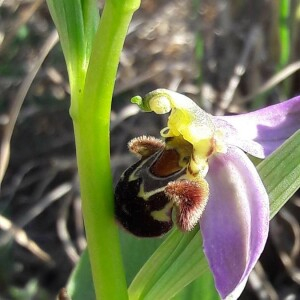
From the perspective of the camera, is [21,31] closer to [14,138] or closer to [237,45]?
[14,138]

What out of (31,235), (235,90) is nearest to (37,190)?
Answer: (31,235)

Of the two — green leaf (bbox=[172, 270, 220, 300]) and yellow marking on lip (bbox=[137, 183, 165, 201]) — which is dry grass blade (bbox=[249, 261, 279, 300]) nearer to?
green leaf (bbox=[172, 270, 220, 300])

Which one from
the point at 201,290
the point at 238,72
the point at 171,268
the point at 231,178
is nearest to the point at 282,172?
the point at 231,178

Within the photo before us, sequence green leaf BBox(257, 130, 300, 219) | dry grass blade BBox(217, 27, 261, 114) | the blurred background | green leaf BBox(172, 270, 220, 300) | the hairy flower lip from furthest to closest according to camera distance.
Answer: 1. dry grass blade BBox(217, 27, 261, 114)
2. the blurred background
3. green leaf BBox(172, 270, 220, 300)
4. green leaf BBox(257, 130, 300, 219)
5. the hairy flower lip

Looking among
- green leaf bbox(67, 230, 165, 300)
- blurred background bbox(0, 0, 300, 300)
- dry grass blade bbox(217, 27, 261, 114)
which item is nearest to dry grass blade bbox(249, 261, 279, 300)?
blurred background bbox(0, 0, 300, 300)

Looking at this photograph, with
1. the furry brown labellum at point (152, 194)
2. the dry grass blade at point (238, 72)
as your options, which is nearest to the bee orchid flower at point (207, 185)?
the furry brown labellum at point (152, 194)

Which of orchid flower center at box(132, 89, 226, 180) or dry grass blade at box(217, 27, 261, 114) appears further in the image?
dry grass blade at box(217, 27, 261, 114)

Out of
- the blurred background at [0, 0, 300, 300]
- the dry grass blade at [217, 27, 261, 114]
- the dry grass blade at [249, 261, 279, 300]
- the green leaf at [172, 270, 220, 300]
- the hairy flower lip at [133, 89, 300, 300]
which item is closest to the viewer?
the hairy flower lip at [133, 89, 300, 300]
